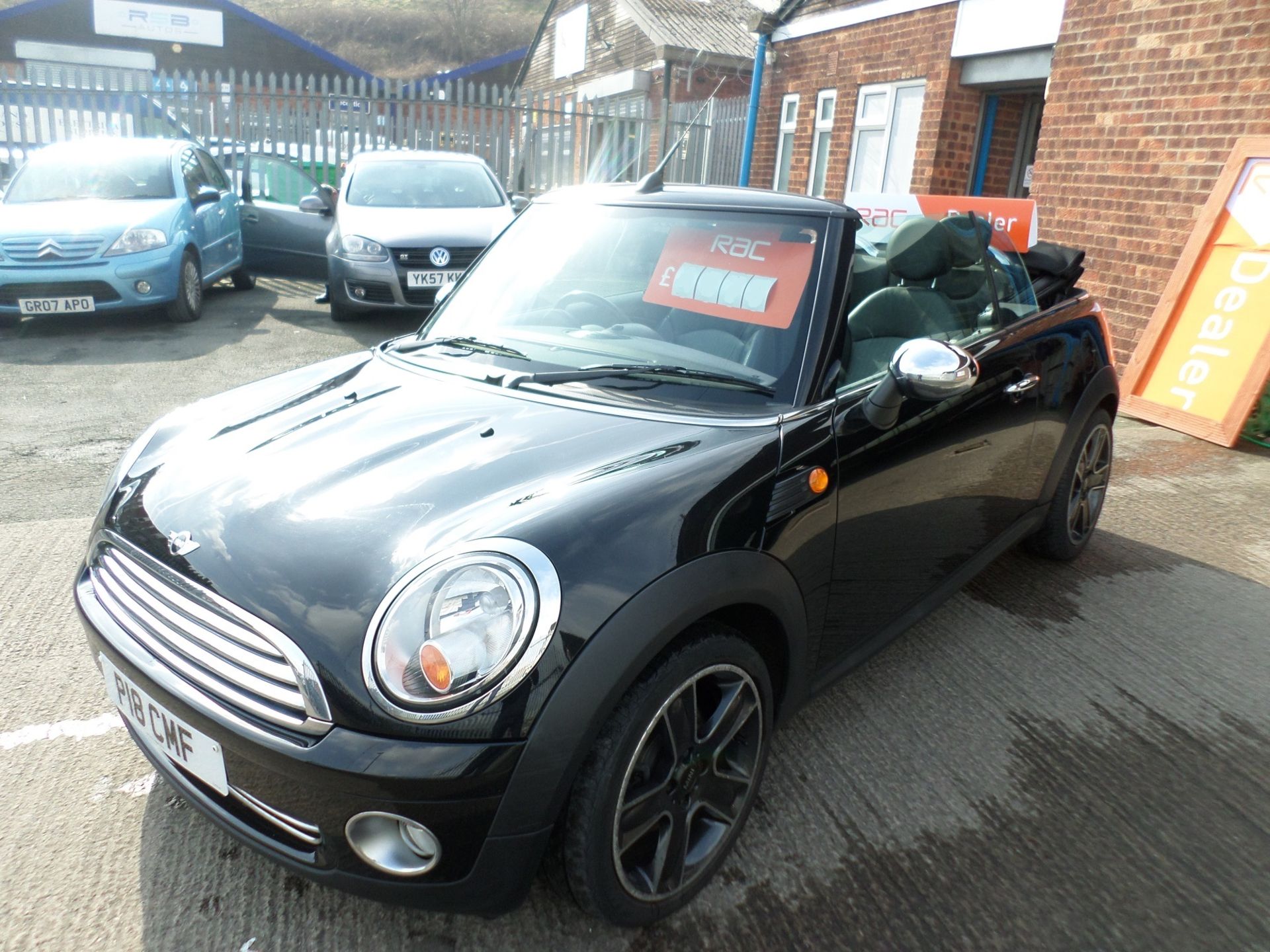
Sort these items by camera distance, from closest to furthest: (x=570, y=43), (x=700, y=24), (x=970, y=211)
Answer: (x=970, y=211) < (x=700, y=24) < (x=570, y=43)

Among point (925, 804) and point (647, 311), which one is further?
point (647, 311)

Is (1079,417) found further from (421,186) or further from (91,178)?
(91,178)

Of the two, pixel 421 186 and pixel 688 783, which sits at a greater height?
pixel 421 186

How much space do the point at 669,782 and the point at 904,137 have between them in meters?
9.85

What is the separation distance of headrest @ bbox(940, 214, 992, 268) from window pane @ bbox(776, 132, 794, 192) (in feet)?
32.4

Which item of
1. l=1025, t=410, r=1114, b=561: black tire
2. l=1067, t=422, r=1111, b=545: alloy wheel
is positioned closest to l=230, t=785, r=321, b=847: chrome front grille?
l=1025, t=410, r=1114, b=561: black tire

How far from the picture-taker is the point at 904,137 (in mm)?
10305

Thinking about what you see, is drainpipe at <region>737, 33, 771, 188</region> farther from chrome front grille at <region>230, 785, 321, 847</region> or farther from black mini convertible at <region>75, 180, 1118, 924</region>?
chrome front grille at <region>230, 785, 321, 847</region>

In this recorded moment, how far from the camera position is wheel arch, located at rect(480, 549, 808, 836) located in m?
1.62

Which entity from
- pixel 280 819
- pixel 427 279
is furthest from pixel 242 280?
pixel 280 819

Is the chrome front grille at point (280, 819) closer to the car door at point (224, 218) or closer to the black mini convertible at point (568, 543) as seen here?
the black mini convertible at point (568, 543)

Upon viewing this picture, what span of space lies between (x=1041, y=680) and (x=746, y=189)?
1879mm

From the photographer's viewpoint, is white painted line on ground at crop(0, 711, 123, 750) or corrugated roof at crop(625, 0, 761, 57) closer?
white painted line on ground at crop(0, 711, 123, 750)

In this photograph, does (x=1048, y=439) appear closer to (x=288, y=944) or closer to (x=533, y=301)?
(x=533, y=301)
